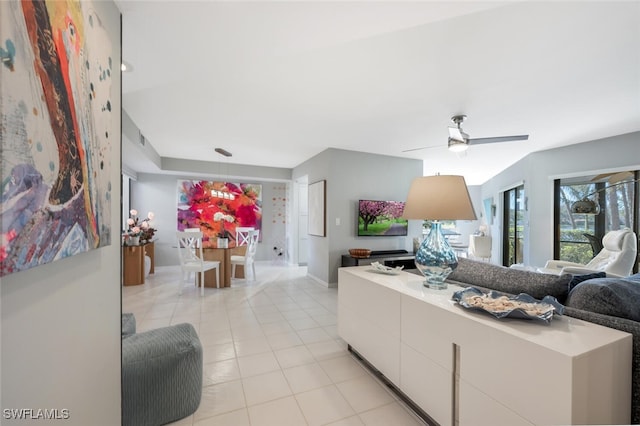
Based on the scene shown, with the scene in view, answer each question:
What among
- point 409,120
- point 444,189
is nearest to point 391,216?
point 409,120

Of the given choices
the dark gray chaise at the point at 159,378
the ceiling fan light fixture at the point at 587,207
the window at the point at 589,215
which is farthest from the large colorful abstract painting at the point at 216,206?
the window at the point at 589,215

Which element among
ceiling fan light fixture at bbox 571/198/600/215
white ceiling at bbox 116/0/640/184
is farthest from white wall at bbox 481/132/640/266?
ceiling fan light fixture at bbox 571/198/600/215

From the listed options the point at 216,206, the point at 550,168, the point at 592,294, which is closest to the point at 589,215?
the point at 550,168

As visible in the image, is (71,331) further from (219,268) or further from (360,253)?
(360,253)

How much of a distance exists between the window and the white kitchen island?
399 cm

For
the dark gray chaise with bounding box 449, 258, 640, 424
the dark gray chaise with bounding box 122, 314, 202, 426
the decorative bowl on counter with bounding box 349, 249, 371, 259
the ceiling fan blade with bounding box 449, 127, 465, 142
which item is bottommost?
the dark gray chaise with bounding box 122, 314, 202, 426

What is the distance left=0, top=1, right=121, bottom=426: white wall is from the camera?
0.62 metres

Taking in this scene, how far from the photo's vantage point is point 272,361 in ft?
7.26

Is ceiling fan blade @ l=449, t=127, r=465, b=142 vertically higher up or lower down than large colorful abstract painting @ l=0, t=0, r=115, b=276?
higher up

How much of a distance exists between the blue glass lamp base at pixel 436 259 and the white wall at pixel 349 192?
2.83 m

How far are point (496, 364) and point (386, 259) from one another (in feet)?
11.3

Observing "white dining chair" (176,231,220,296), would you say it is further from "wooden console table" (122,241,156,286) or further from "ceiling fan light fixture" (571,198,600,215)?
"ceiling fan light fixture" (571,198,600,215)

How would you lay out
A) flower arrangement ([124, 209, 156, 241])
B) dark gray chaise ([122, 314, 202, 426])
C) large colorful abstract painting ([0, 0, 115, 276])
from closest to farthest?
1. large colorful abstract painting ([0, 0, 115, 276])
2. dark gray chaise ([122, 314, 202, 426])
3. flower arrangement ([124, 209, 156, 241])

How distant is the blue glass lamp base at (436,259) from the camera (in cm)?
177
